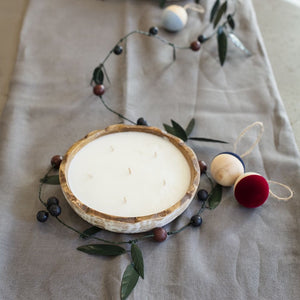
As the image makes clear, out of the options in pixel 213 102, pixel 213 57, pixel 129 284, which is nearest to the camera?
pixel 129 284

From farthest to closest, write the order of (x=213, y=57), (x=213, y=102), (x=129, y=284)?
(x=213, y=57)
(x=213, y=102)
(x=129, y=284)

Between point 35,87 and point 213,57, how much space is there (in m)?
0.38

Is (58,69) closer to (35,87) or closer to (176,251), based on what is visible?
(35,87)

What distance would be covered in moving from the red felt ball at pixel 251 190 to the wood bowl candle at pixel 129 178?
0.07 metres

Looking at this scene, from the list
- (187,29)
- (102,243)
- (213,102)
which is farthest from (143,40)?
(102,243)

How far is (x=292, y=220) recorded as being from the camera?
54 centimetres

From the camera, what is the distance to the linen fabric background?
0.47 metres

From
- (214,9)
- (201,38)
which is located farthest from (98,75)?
(214,9)

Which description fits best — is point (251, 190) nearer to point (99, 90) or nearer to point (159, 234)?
point (159, 234)

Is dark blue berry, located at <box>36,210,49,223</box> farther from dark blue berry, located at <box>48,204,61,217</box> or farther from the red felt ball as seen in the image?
the red felt ball

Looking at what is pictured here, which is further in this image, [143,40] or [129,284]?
[143,40]

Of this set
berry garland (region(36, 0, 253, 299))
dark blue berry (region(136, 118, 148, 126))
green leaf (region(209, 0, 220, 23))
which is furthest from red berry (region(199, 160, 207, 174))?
green leaf (region(209, 0, 220, 23))

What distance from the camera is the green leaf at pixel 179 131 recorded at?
2.11 ft

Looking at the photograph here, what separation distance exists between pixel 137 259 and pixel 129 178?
11 cm
